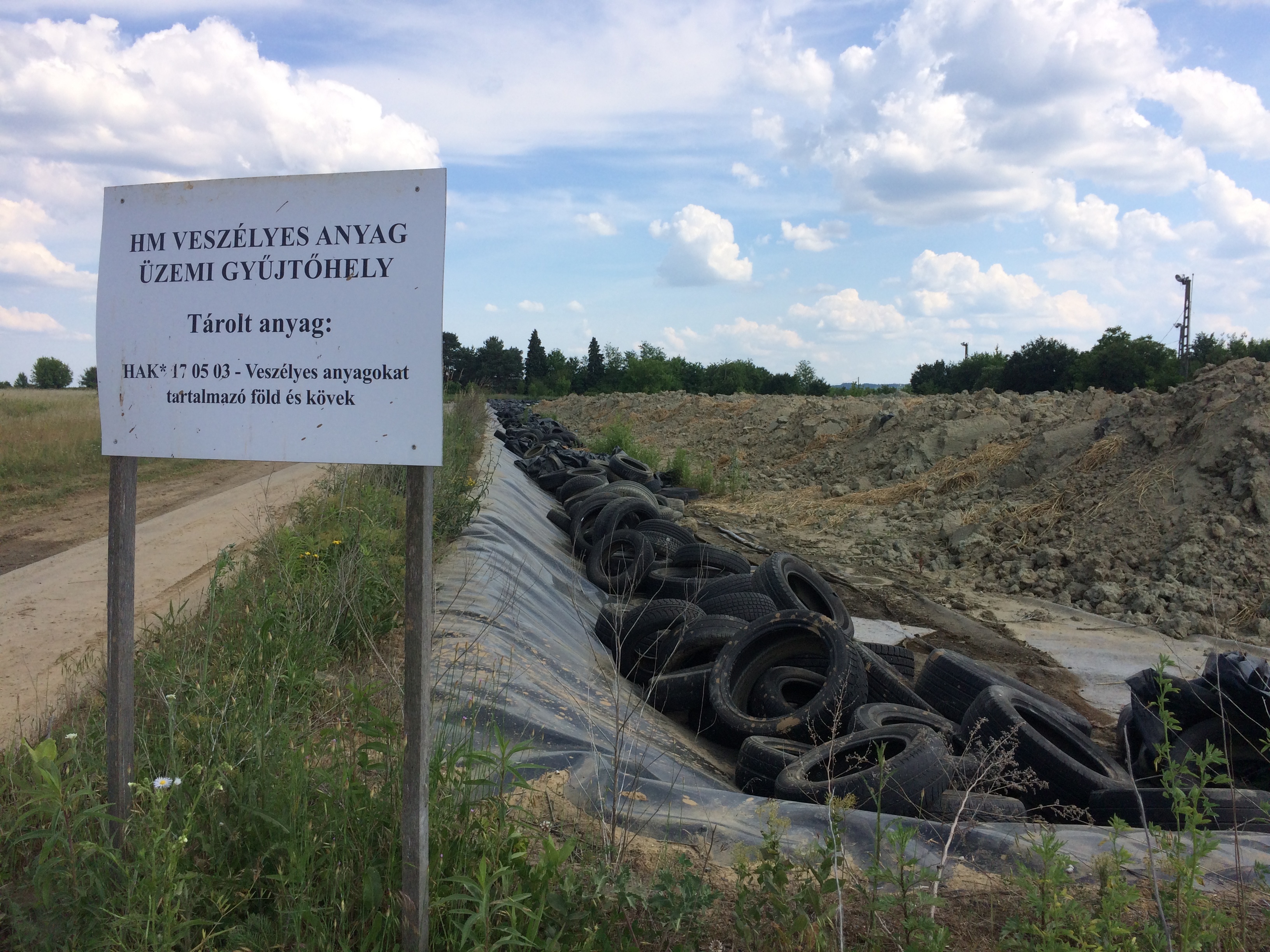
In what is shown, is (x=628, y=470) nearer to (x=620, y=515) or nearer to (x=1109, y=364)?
(x=620, y=515)

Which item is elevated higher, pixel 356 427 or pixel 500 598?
pixel 356 427

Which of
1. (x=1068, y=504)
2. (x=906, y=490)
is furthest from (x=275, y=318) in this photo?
(x=906, y=490)

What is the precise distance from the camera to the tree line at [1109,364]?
42312 mm

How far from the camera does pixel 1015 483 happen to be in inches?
562

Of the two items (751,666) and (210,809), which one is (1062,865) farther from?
(751,666)

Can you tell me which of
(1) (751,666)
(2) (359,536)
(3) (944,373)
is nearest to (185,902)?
(2) (359,536)

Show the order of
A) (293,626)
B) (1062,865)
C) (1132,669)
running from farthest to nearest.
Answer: (1132,669)
(293,626)
(1062,865)

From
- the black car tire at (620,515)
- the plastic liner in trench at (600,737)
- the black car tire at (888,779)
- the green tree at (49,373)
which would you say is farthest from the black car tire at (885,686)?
the green tree at (49,373)

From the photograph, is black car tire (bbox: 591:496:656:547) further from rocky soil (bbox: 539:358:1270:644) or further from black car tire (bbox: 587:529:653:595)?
rocky soil (bbox: 539:358:1270:644)

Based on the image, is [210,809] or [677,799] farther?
[677,799]

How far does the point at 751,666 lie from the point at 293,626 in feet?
9.84

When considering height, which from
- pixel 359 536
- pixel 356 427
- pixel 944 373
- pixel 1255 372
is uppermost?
pixel 944 373

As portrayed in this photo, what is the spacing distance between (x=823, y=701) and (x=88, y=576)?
796 cm

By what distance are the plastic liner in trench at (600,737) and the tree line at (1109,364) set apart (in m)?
35.2
